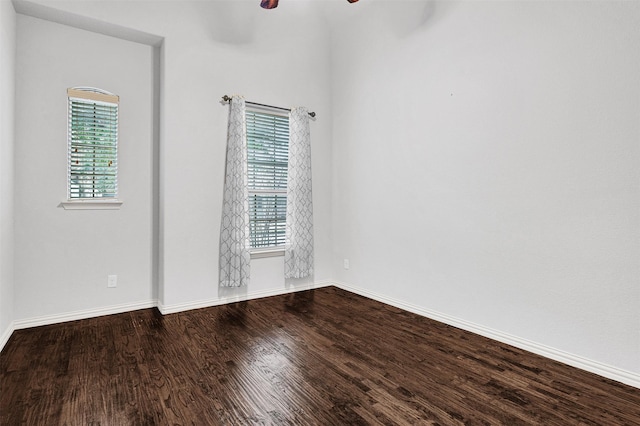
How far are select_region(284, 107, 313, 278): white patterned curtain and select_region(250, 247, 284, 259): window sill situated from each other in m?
0.07

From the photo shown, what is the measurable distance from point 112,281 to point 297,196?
7.03 feet

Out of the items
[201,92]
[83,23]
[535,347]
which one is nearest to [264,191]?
[201,92]

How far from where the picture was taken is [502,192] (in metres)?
2.72

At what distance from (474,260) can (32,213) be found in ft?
12.8

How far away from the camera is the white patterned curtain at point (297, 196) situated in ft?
13.6

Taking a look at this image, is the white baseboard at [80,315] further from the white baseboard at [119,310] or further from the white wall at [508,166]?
the white wall at [508,166]

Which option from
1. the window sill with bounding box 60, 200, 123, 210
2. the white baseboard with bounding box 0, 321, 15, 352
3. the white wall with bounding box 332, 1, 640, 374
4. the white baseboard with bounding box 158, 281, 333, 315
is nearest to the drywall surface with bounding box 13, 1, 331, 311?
the white baseboard with bounding box 158, 281, 333, 315

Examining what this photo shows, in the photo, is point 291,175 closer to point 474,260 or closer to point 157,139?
point 157,139

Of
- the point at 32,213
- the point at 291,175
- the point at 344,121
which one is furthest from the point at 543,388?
the point at 32,213

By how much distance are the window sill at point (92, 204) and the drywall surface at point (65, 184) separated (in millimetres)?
43

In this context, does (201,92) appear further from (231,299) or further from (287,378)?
(287,378)

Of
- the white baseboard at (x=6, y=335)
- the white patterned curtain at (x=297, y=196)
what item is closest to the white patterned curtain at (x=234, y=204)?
the white patterned curtain at (x=297, y=196)

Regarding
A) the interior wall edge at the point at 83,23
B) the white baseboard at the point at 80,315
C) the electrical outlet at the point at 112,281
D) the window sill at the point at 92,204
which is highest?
the interior wall edge at the point at 83,23

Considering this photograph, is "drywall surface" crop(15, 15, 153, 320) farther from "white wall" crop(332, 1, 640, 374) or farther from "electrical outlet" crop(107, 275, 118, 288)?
"white wall" crop(332, 1, 640, 374)
